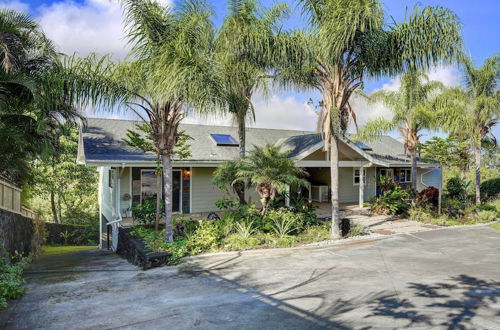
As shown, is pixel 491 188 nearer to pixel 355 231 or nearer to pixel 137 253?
pixel 355 231

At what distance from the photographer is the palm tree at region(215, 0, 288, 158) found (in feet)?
36.1

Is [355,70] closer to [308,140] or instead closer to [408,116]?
[308,140]

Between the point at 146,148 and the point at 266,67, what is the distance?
16.5 ft

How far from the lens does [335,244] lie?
34.2 feet

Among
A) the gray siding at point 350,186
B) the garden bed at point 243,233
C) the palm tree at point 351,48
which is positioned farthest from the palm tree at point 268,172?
the gray siding at point 350,186

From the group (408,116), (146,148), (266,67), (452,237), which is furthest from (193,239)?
(408,116)

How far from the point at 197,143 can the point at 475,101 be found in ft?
44.9

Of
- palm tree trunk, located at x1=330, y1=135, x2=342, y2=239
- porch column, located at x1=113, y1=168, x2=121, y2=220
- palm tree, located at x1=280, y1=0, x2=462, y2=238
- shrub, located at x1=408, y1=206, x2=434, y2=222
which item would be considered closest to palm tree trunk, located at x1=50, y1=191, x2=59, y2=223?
porch column, located at x1=113, y1=168, x2=121, y2=220

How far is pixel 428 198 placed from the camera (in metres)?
15.9

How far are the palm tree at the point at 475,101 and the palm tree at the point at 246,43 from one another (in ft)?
31.4

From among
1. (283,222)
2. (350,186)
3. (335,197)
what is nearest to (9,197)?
(283,222)

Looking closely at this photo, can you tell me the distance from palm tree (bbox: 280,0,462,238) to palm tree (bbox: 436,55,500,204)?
665 centimetres

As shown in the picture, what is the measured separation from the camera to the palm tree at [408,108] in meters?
16.6

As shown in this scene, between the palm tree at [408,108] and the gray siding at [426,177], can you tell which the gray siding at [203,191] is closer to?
the palm tree at [408,108]
